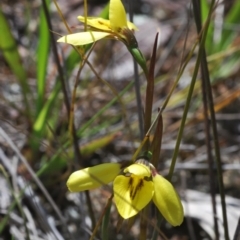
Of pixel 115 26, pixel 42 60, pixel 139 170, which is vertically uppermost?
pixel 115 26

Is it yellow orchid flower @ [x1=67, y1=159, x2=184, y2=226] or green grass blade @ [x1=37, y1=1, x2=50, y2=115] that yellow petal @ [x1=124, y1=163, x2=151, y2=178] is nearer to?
yellow orchid flower @ [x1=67, y1=159, x2=184, y2=226]

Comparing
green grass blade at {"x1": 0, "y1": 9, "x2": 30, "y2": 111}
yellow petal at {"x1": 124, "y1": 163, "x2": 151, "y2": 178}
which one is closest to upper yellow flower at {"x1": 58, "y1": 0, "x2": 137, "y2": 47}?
yellow petal at {"x1": 124, "y1": 163, "x2": 151, "y2": 178}

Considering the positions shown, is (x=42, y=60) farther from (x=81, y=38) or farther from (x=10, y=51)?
(x=81, y=38)

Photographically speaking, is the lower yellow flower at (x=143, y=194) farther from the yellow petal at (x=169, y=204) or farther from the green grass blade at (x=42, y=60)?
the green grass blade at (x=42, y=60)

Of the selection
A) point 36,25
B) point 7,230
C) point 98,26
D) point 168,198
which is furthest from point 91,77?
point 168,198

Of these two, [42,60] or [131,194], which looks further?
[42,60]

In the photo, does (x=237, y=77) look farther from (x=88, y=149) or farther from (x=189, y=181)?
(x=88, y=149)

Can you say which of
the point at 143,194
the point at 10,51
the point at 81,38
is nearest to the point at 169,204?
the point at 143,194
